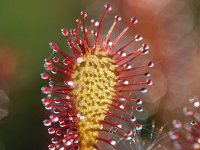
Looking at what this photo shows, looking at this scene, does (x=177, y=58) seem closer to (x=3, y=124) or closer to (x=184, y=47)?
(x=184, y=47)

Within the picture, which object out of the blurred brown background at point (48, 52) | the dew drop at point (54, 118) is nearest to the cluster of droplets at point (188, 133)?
the dew drop at point (54, 118)

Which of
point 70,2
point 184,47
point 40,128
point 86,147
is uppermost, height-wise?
point 70,2

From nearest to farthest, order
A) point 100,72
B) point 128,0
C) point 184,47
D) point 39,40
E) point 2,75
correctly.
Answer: point 100,72, point 2,75, point 39,40, point 184,47, point 128,0

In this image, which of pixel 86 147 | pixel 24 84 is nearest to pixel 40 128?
pixel 24 84

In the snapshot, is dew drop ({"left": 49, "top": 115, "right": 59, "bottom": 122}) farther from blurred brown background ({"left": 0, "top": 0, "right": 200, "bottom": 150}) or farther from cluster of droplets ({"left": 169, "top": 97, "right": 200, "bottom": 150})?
blurred brown background ({"left": 0, "top": 0, "right": 200, "bottom": 150})

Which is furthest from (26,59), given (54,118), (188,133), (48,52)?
(188,133)

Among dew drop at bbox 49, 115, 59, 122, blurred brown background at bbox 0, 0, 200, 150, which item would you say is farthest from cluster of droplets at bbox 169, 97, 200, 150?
blurred brown background at bbox 0, 0, 200, 150

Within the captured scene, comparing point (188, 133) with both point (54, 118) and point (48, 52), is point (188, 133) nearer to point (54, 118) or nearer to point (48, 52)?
point (54, 118)

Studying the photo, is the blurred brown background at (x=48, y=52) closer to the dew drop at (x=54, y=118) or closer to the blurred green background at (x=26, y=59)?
the blurred green background at (x=26, y=59)
